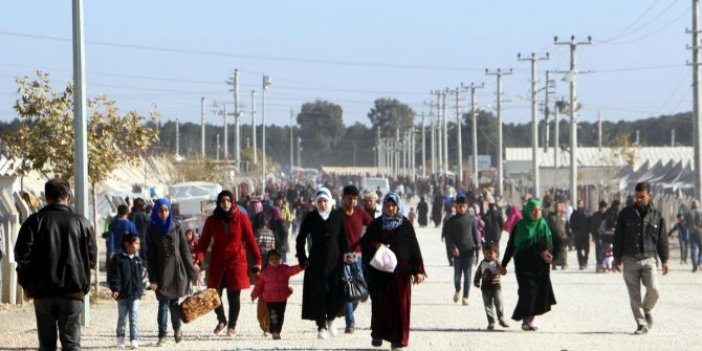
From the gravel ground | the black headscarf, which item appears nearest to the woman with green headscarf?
the gravel ground

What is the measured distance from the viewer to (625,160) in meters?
109

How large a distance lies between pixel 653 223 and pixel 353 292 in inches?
146

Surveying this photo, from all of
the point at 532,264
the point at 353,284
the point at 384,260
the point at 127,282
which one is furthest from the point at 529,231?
the point at 127,282

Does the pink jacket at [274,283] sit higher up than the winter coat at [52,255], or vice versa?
the winter coat at [52,255]

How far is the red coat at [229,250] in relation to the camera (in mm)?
15680

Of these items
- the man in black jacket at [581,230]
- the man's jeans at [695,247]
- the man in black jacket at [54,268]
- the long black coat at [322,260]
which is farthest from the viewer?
the man's jeans at [695,247]

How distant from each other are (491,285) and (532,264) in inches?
30.9

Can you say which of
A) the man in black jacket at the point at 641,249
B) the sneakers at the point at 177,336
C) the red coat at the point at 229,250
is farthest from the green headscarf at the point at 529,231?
the sneakers at the point at 177,336

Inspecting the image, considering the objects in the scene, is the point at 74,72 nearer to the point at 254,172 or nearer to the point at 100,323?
the point at 100,323

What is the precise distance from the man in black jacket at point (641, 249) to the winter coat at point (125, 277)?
554cm

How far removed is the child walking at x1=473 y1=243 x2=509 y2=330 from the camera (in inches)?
684

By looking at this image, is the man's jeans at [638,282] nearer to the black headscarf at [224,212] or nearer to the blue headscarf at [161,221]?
the black headscarf at [224,212]

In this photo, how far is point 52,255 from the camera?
11.6 m

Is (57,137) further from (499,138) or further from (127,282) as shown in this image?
(499,138)
